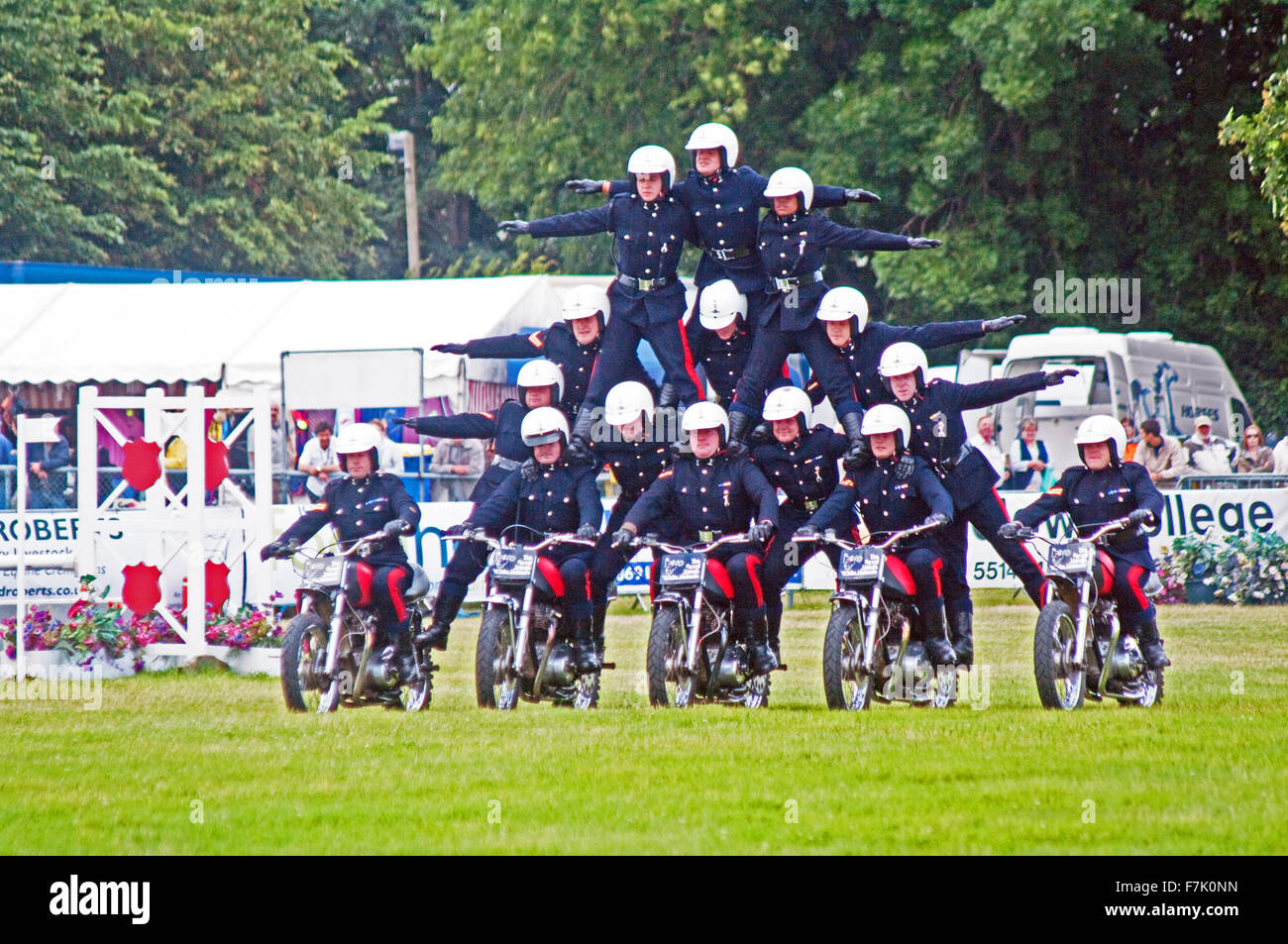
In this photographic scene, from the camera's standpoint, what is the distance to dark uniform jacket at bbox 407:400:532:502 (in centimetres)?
1478

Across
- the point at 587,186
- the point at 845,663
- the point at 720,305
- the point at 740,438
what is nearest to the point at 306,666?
the point at 740,438

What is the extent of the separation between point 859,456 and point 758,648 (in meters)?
1.39

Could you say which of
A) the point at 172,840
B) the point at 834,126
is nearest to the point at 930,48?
the point at 834,126

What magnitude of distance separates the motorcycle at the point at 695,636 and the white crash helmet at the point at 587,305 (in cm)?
207

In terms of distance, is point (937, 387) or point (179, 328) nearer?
point (937, 387)

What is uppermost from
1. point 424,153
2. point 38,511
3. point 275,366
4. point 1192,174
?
point 424,153

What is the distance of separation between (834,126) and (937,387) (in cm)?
2027

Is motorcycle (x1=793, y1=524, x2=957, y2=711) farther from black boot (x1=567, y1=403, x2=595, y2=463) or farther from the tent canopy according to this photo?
the tent canopy

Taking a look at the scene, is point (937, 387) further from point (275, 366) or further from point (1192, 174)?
point (1192, 174)

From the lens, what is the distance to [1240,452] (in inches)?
1037

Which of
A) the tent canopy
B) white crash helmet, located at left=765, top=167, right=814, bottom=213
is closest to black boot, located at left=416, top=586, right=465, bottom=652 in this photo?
white crash helmet, located at left=765, top=167, right=814, bottom=213

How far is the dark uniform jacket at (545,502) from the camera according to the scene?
1421 cm

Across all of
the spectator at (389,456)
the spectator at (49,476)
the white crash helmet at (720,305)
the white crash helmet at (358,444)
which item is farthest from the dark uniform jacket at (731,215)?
the spectator at (49,476)
